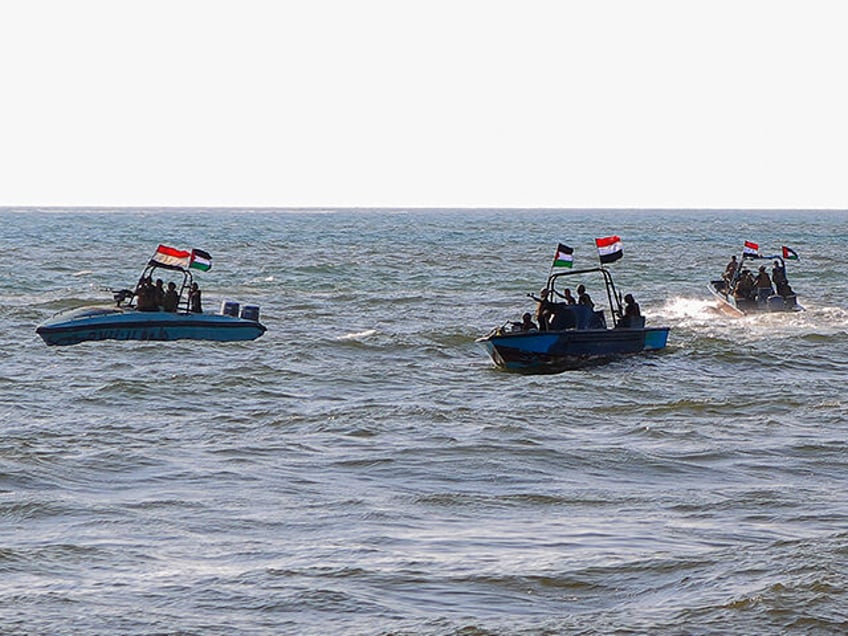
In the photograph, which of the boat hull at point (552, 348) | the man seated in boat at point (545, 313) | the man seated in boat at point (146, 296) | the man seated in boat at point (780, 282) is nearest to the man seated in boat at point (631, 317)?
the boat hull at point (552, 348)

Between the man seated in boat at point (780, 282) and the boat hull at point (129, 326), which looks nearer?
the boat hull at point (129, 326)

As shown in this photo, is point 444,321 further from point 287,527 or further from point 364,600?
point 364,600

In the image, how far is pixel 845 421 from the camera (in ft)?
73.5

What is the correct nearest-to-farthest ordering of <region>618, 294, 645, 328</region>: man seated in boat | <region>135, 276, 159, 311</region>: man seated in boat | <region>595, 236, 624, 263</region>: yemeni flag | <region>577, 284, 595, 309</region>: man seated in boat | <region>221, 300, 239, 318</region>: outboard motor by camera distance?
<region>595, 236, 624, 263</region>: yemeni flag, <region>577, 284, 595, 309</region>: man seated in boat, <region>618, 294, 645, 328</region>: man seated in boat, <region>135, 276, 159, 311</region>: man seated in boat, <region>221, 300, 239, 318</region>: outboard motor

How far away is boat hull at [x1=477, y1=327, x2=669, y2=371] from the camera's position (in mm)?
28094

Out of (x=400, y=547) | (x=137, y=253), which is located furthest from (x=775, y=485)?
(x=137, y=253)

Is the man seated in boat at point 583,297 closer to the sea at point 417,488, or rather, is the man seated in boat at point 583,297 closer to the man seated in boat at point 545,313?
the man seated in boat at point 545,313

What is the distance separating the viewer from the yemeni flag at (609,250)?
93.5ft

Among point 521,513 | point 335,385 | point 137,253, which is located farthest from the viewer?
point 137,253

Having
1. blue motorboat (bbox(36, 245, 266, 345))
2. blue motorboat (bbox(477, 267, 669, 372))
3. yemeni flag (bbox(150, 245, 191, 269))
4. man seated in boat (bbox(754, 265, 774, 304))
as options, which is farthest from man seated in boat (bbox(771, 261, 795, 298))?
yemeni flag (bbox(150, 245, 191, 269))

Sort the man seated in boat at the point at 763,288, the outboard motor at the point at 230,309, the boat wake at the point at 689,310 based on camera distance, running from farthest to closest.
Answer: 1. the boat wake at the point at 689,310
2. the man seated in boat at the point at 763,288
3. the outboard motor at the point at 230,309

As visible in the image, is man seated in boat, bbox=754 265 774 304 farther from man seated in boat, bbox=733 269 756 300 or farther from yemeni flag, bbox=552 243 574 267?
yemeni flag, bbox=552 243 574 267

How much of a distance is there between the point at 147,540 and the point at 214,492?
7.95ft

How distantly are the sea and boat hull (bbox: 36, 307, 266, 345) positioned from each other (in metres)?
0.31
